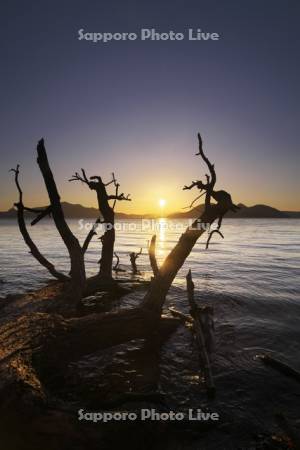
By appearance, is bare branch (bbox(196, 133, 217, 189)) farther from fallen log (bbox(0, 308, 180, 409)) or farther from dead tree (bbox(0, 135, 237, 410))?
fallen log (bbox(0, 308, 180, 409))

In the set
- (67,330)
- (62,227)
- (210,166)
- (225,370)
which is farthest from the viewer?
(62,227)

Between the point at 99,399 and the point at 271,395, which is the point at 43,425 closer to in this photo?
the point at 99,399

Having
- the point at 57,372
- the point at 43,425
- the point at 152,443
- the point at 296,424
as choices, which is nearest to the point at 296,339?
the point at 296,424

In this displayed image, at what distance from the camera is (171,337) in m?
12.1

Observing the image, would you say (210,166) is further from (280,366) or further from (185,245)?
(280,366)

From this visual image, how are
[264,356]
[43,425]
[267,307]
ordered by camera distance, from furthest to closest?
[267,307] < [264,356] < [43,425]

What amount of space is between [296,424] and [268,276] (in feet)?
69.3

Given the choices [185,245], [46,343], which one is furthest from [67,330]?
[185,245]

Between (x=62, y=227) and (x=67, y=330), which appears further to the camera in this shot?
(x=62, y=227)

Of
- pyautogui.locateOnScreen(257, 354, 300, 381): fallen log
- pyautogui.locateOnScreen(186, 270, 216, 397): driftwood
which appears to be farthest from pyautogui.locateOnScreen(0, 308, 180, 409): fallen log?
pyautogui.locateOnScreen(257, 354, 300, 381): fallen log

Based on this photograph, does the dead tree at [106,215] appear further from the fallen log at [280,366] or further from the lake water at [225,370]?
the fallen log at [280,366]

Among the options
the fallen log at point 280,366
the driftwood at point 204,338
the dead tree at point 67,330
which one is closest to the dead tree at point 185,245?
the dead tree at point 67,330

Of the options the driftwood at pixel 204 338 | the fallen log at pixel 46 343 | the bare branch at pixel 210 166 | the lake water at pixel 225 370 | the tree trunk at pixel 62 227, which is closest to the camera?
the fallen log at pixel 46 343

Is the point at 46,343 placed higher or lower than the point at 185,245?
lower
